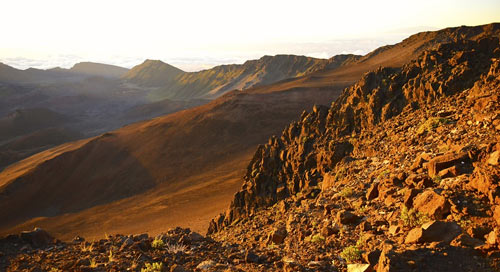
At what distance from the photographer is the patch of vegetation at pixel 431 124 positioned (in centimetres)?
954

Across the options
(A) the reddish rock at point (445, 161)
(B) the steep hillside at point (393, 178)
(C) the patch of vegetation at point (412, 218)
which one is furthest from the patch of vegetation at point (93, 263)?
(A) the reddish rock at point (445, 161)

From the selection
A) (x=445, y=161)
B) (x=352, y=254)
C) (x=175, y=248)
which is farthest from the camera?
(x=175, y=248)

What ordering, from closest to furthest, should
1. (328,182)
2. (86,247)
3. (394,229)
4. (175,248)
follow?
1. (394,229)
2. (175,248)
3. (86,247)
4. (328,182)

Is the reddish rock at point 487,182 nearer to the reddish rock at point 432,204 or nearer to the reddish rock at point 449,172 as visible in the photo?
the reddish rock at point 432,204

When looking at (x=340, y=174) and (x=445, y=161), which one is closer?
(x=445, y=161)

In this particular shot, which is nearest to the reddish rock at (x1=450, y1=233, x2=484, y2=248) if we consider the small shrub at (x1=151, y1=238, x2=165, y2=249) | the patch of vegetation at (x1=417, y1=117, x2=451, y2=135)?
the patch of vegetation at (x1=417, y1=117, x2=451, y2=135)

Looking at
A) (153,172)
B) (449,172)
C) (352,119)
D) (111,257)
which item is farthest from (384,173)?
(153,172)

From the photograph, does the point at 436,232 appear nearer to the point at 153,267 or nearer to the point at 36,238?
the point at 153,267

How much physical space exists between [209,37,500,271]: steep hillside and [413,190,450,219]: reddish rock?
19mm

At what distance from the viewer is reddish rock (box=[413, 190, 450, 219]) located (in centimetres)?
573

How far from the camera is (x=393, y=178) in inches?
309

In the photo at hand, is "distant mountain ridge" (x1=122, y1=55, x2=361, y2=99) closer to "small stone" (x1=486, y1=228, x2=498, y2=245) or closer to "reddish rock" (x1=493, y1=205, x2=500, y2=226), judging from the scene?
"reddish rock" (x1=493, y1=205, x2=500, y2=226)

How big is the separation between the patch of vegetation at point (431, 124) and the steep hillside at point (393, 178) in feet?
0.14

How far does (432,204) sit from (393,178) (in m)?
1.95
